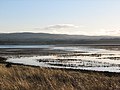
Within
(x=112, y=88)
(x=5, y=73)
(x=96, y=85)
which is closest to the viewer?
(x=112, y=88)

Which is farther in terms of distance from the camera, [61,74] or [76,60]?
[76,60]

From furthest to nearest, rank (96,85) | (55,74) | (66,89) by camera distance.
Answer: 1. (55,74)
2. (96,85)
3. (66,89)

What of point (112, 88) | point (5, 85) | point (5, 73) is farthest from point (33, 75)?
point (112, 88)

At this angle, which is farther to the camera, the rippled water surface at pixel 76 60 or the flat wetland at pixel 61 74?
the rippled water surface at pixel 76 60

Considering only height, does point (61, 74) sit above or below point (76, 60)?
above

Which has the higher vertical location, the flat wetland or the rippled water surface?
the flat wetland

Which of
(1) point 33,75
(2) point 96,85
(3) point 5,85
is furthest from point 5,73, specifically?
(2) point 96,85

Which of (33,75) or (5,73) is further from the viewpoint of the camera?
(33,75)

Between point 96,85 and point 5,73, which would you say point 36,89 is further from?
point 5,73

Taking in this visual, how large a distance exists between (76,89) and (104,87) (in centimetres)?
92

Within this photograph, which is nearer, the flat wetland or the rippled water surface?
the flat wetland

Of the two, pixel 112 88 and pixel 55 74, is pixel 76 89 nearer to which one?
pixel 112 88

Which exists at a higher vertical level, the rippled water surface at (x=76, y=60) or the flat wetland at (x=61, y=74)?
the flat wetland at (x=61, y=74)

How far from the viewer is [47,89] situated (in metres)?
9.26
